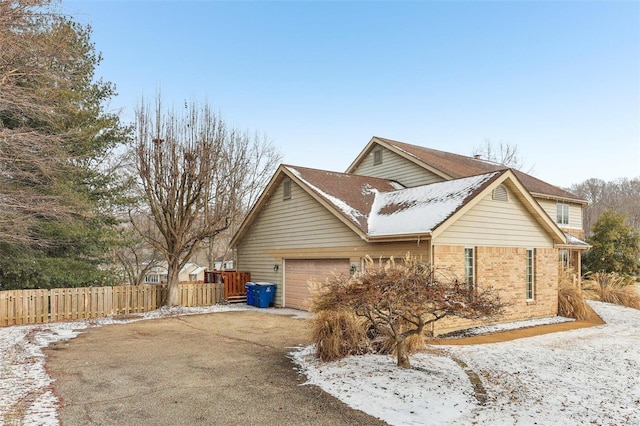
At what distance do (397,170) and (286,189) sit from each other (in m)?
5.66

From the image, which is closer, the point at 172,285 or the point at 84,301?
the point at 84,301

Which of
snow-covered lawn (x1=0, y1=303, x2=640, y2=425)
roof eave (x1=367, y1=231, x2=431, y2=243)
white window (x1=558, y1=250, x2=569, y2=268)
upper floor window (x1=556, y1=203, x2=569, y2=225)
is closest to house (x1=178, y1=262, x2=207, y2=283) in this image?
white window (x1=558, y1=250, x2=569, y2=268)

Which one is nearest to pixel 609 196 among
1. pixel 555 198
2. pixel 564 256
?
pixel 564 256

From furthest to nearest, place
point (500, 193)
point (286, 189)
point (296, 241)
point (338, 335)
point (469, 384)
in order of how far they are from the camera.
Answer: point (286, 189) → point (296, 241) → point (500, 193) → point (338, 335) → point (469, 384)

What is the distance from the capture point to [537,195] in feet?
68.5

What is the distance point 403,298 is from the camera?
253 inches

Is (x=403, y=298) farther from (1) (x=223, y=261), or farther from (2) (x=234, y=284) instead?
(1) (x=223, y=261)

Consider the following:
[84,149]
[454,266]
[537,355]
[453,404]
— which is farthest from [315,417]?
[84,149]

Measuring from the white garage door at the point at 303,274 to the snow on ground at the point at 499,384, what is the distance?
5676 millimetres

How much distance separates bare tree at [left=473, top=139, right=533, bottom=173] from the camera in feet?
135

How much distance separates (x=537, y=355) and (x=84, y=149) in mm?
15046

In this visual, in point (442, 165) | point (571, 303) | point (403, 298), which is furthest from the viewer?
point (442, 165)

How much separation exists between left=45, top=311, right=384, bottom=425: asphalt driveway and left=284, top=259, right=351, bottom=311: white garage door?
10.8ft

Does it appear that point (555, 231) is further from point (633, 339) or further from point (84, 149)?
point (84, 149)
